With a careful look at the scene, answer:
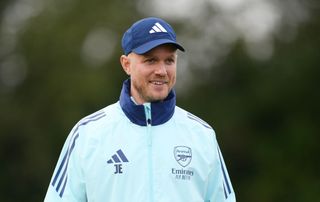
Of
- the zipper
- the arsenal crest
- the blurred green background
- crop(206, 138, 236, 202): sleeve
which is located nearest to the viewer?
the zipper

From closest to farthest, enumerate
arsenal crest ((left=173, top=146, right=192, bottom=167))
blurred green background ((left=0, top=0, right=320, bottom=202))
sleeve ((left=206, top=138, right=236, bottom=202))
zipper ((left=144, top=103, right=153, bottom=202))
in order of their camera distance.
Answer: zipper ((left=144, top=103, right=153, bottom=202)), arsenal crest ((left=173, top=146, right=192, bottom=167)), sleeve ((left=206, top=138, right=236, bottom=202)), blurred green background ((left=0, top=0, right=320, bottom=202))

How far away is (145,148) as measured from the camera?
662cm

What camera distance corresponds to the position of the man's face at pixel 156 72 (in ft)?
21.7

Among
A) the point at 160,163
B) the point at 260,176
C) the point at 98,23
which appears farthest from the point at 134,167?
the point at 98,23

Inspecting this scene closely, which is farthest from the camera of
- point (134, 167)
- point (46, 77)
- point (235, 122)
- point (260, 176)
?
point (46, 77)

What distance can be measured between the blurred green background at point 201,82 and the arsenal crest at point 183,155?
16.2 meters

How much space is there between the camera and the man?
6559mm

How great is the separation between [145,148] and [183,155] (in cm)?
24

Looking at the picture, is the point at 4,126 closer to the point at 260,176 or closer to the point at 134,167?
the point at 260,176

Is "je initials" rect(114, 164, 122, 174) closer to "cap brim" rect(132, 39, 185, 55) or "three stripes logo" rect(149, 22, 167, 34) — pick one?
"cap brim" rect(132, 39, 185, 55)

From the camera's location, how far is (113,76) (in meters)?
26.5

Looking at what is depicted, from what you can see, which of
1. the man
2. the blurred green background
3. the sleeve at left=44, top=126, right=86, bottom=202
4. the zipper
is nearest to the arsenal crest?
the man

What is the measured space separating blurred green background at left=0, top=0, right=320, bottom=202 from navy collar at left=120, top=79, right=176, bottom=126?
53.0 ft

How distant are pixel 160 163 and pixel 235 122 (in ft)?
63.5
